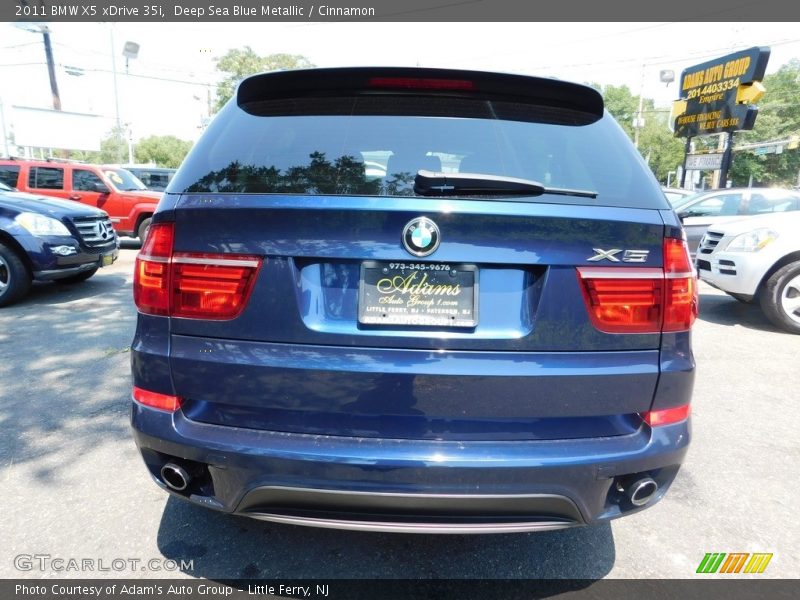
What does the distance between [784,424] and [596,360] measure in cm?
271

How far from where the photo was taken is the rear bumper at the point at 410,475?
5.22ft

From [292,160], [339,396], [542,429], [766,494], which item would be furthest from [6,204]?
[766,494]

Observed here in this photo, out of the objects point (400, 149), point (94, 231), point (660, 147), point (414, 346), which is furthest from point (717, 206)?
point (660, 147)

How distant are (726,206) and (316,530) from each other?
345 inches

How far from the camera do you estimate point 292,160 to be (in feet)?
5.83

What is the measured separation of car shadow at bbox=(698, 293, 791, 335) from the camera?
6.11m

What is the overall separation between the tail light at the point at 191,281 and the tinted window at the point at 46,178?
36.7ft

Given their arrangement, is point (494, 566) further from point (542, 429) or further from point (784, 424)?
point (784, 424)

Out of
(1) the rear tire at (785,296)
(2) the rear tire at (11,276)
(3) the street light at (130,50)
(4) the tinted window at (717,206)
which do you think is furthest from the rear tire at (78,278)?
(3) the street light at (130,50)

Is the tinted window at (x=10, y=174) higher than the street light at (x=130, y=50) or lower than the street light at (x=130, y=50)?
lower

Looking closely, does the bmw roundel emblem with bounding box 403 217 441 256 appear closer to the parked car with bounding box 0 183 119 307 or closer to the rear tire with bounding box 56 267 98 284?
the parked car with bounding box 0 183 119 307

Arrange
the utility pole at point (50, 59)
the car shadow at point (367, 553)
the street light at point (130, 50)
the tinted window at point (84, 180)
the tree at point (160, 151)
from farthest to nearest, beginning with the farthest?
the tree at point (160, 151), the street light at point (130, 50), the utility pole at point (50, 59), the tinted window at point (84, 180), the car shadow at point (367, 553)

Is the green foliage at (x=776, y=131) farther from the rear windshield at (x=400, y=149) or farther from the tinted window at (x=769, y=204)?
the rear windshield at (x=400, y=149)

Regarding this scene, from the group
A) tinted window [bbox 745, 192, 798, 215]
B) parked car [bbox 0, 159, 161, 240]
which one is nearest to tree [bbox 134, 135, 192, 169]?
parked car [bbox 0, 159, 161, 240]
